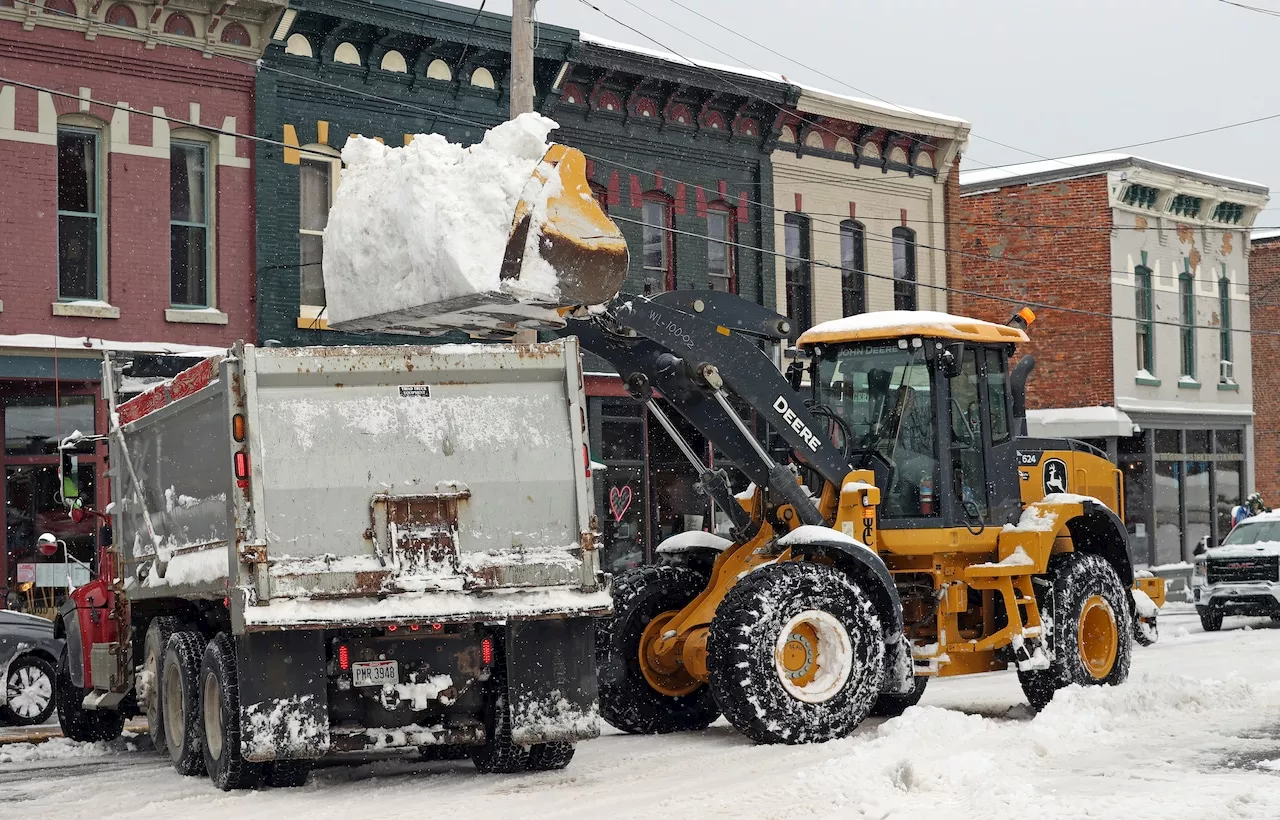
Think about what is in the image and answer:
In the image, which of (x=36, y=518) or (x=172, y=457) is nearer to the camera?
(x=172, y=457)

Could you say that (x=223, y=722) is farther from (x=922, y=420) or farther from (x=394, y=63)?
(x=394, y=63)

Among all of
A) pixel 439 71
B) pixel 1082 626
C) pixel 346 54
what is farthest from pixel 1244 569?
pixel 346 54

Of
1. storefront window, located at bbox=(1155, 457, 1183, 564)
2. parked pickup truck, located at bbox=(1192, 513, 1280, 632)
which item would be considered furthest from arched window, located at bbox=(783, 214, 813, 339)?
storefront window, located at bbox=(1155, 457, 1183, 564)

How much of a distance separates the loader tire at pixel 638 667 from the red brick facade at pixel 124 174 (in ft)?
31.6

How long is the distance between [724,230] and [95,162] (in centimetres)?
1042

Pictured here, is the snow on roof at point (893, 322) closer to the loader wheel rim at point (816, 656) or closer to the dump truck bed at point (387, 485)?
the loader wheel rim at point (816, 656)

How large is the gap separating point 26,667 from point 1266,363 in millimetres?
33952

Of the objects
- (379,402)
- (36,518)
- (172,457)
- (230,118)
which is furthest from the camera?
(230,118)

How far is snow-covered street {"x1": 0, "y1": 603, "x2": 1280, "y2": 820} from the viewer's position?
29.6 feet

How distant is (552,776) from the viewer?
34.2ft

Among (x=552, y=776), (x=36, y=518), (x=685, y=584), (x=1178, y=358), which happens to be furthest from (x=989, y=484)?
(x=1178, y=358)

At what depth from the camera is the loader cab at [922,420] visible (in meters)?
13.1

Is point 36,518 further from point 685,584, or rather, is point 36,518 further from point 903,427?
point 903,427

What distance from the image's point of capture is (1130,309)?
1395 inches
